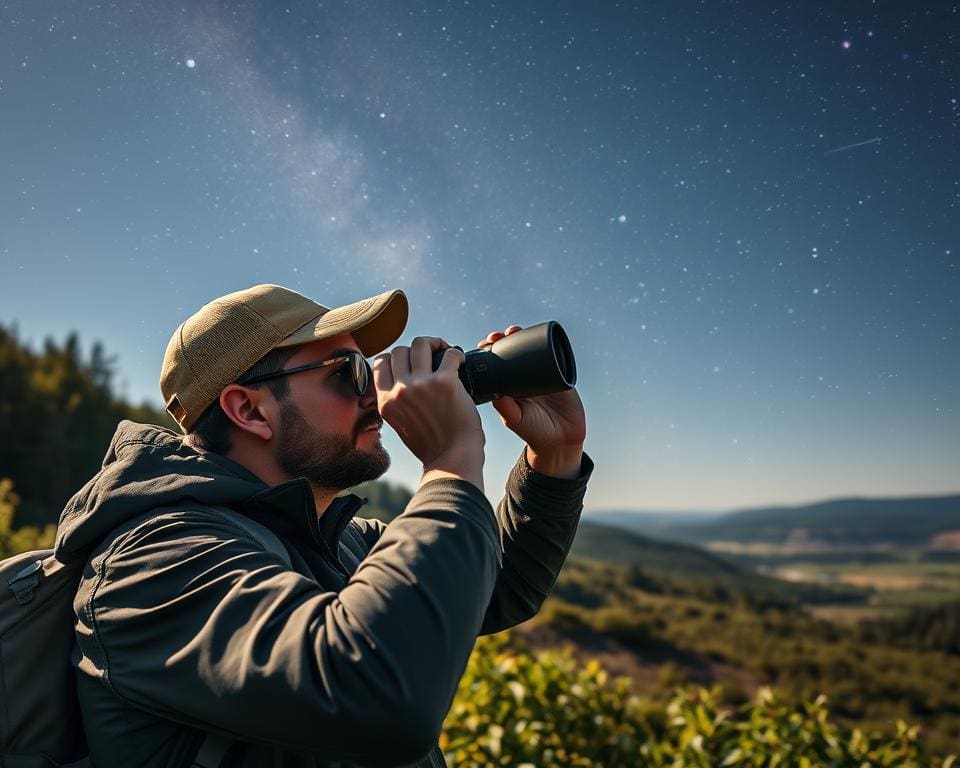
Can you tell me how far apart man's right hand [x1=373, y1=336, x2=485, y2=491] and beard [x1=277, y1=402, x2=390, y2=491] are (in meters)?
0.32

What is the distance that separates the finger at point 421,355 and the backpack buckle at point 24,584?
0.73m

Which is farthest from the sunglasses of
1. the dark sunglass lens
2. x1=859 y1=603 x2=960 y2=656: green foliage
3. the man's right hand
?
x1=859 y1=603 x2=960 y2=656: green foliage

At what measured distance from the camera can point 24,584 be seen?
3.77 feet

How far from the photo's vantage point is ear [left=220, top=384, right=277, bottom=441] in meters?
1.48

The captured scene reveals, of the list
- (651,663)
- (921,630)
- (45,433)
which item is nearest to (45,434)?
(45,433)

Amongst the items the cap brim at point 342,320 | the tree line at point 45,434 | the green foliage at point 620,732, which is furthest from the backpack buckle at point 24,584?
the tree line at point 45,434

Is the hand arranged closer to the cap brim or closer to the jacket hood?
the cap brim

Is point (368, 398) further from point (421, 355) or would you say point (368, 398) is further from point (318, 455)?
point (421, 355)

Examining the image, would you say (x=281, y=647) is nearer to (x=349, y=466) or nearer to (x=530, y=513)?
(x=349, y=466)

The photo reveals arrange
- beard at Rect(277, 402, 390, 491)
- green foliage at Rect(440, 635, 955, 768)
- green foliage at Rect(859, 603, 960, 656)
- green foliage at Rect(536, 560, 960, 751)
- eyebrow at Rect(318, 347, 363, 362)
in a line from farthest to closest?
green foliage at Rect(859, 603, 960, 656), green foliage at Rect(536, 560, 960, 751), green foliage at Rect(440, 635, 955, 768), eyebrow at Rect(318, 347, 363, 362), beard at Rect(277, 402, 390, 491)

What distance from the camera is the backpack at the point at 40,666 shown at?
1.08 m

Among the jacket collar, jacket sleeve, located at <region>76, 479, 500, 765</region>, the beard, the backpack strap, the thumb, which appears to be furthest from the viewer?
the thumb

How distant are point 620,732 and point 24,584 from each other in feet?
8.71

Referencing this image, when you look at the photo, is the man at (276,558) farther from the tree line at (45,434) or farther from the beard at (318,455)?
the tree line at (45,434)
